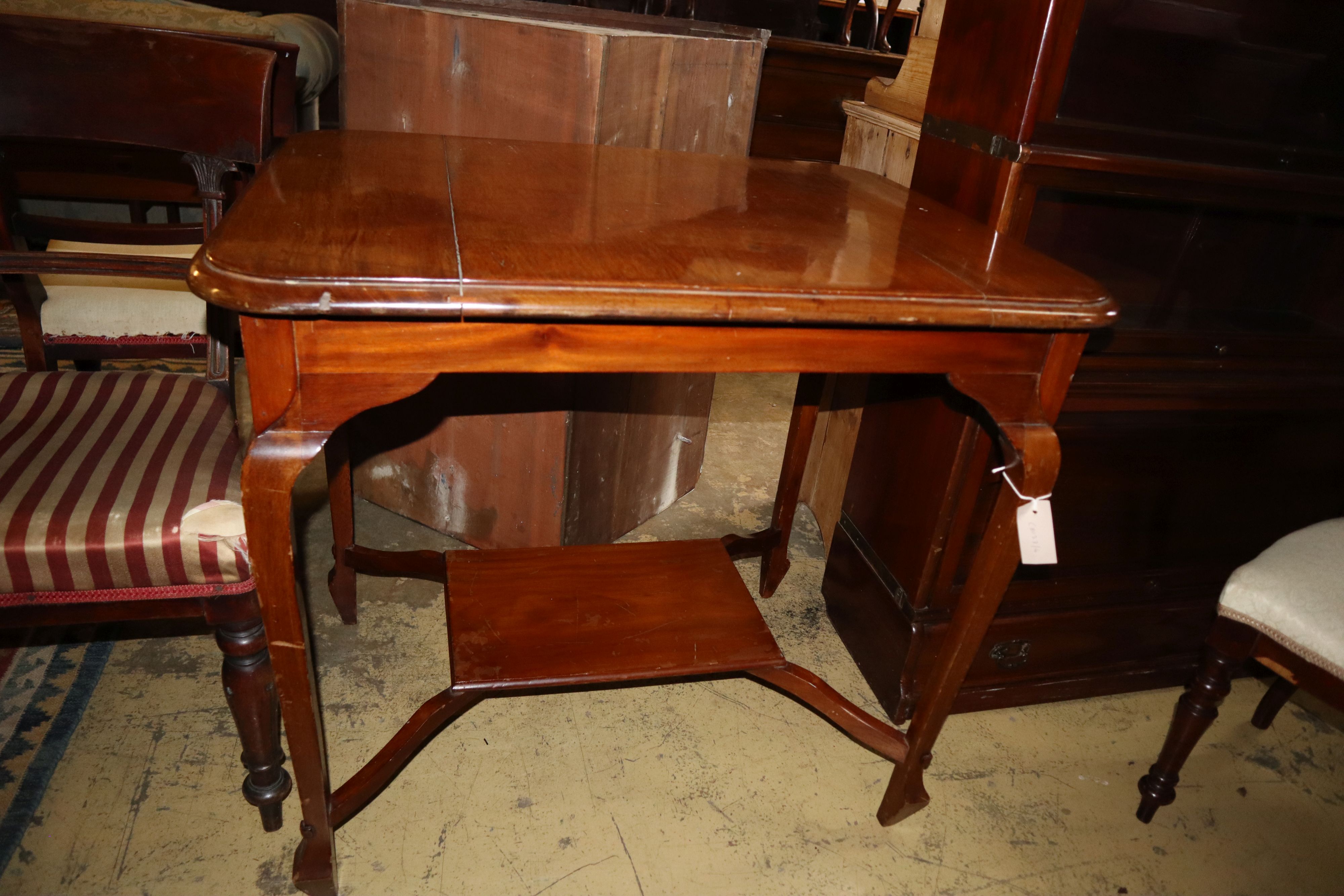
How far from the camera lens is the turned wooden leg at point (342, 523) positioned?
1629mm

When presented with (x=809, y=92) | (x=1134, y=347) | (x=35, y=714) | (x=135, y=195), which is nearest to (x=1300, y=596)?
(x=1134, y=347)

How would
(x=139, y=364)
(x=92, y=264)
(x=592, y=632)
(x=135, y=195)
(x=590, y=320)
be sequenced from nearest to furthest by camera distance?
(x=590, y=320) → (x=92, y=264) → (x=592, y=632) → (x=135, y=195) → (x=139, y=364)

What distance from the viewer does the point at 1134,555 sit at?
1738 mm

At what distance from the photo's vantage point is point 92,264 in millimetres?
1328

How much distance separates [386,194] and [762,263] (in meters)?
0.48

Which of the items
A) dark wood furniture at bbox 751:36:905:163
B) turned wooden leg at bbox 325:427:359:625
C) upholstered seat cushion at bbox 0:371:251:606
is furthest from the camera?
dark wood furniture at bbox 751:36:905:163

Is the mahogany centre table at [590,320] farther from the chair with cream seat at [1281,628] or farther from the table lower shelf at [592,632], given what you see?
the chair with cream seat at [1281,628]

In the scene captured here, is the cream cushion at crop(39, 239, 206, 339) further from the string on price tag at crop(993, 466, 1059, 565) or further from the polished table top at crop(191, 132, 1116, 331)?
the string on price tag at crop(993, 466, 1059, 565)

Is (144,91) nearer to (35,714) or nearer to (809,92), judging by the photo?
(35,714)

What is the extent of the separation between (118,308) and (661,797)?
1.53m

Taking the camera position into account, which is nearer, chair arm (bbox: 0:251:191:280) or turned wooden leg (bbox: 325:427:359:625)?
chair arm (bbox: 0:251:191:280)

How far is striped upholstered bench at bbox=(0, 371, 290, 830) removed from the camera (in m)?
1.04

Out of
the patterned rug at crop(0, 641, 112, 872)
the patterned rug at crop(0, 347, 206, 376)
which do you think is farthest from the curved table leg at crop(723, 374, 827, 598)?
the patterned rug at crop(0, 347, 206, 376)

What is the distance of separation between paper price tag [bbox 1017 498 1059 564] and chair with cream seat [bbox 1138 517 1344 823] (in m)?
0.46
